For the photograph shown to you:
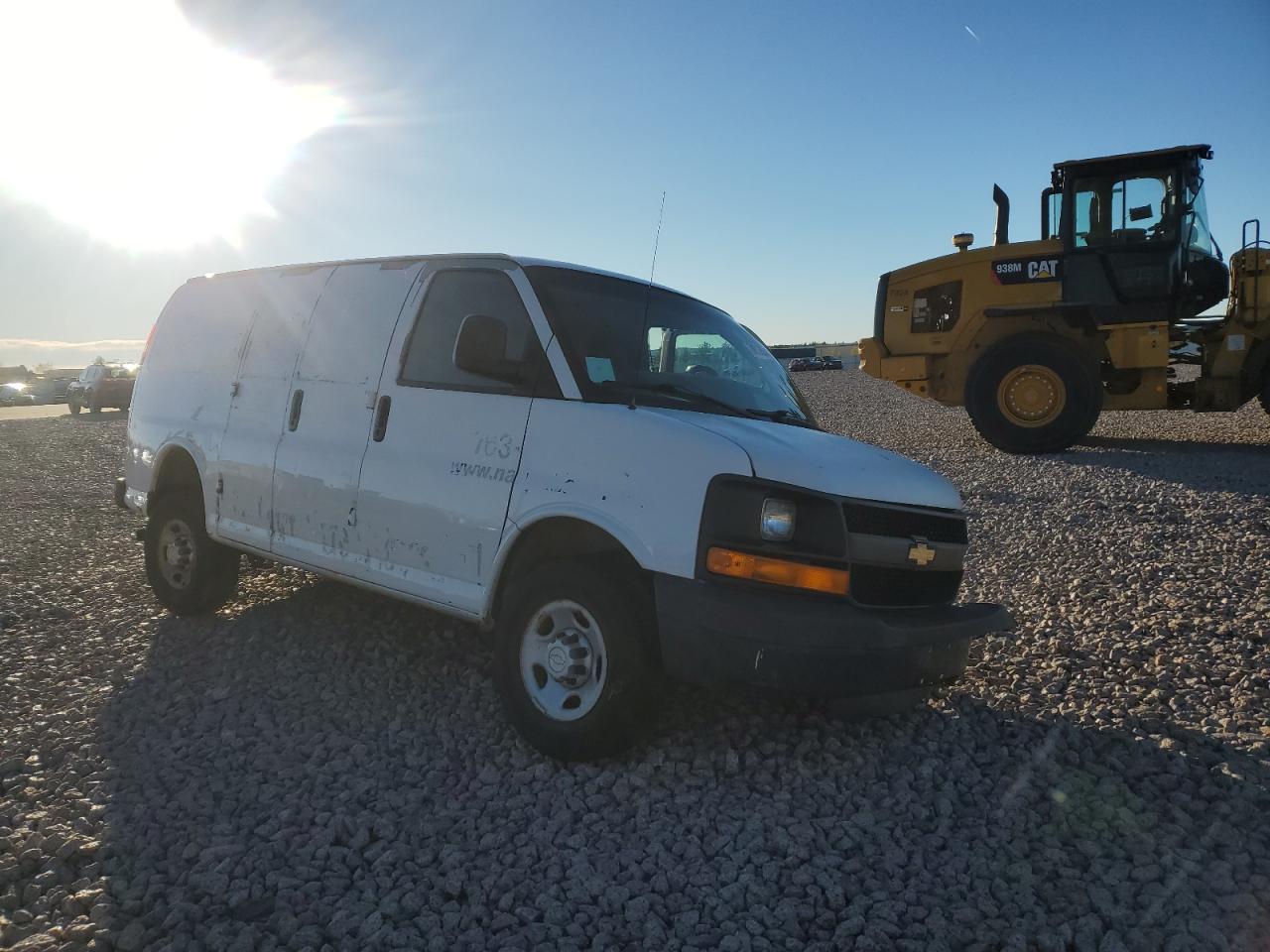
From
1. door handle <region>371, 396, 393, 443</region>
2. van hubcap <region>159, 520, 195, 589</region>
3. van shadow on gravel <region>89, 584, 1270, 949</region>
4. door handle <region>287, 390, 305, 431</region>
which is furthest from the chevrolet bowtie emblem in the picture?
van hubcap <region>159, 520, 195, 589</region>

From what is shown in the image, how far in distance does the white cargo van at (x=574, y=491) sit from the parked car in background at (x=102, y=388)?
2879 cm

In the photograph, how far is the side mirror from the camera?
372 cm

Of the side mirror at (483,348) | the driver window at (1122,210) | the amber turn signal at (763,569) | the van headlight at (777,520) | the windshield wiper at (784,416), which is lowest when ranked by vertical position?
the amber turn signal at (763,569)

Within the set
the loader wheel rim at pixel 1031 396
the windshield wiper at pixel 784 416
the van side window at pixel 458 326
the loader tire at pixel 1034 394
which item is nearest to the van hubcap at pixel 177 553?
the van side window at pixel 458 326

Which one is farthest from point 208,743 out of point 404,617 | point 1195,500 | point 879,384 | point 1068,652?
point 879,384

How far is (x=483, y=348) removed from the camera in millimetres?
3727

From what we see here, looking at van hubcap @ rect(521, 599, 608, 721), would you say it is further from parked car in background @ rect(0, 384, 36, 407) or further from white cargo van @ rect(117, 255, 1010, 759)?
parked car in background @ rect(0, 384, 36, 407)

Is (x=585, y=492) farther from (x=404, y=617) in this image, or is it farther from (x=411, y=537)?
(x=404, y=617)

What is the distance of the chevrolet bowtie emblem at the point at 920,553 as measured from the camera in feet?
11.3

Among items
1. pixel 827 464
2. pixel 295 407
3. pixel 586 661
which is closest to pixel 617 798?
pixel 586 661

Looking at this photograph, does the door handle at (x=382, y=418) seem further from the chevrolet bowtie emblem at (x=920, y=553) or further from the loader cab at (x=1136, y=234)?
the loader cab at (x=1136, y=234)

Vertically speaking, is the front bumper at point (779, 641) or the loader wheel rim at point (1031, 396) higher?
the loader wheel rim at point (1031, 396)

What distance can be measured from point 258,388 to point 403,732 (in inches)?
91.8

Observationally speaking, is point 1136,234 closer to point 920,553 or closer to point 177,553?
point 920,553
